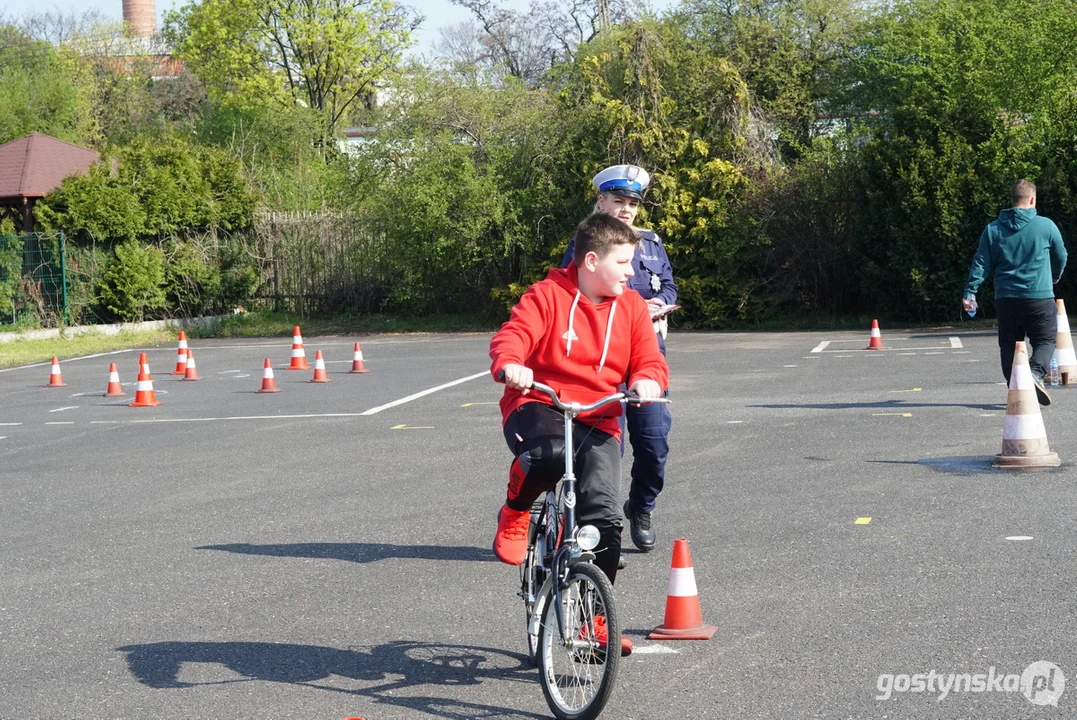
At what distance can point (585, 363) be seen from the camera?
499 centimetres

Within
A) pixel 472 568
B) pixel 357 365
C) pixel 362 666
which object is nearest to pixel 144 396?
pixel 357 365

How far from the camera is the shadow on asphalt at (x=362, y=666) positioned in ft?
15.8

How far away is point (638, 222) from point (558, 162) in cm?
274

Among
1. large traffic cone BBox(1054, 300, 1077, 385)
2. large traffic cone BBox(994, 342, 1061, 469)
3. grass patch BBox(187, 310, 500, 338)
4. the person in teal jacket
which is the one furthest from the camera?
grass patch BBox(187, 310, 500, 338)

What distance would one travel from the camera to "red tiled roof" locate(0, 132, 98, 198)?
3209cm

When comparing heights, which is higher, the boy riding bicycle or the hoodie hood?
the hoodie hood

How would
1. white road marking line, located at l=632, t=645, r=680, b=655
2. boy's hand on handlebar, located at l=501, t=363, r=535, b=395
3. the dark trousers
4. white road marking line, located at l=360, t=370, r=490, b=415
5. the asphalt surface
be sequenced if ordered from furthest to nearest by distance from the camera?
white road marking line, located at l=360, t=370, r=490, b=415 → the dark trousers → white road marking line, located at l=632, t=645, r=680, b=655 → the asphalt surface → boy's hand on handlebar, located at l=501, t=363, r=535, b=395

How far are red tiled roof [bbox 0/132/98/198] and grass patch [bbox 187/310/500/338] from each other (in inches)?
212

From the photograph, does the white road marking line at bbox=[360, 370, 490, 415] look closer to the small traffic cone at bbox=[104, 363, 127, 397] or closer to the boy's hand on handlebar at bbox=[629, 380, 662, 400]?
the small traffic cone at bbox=[104, 363, 127, 397]

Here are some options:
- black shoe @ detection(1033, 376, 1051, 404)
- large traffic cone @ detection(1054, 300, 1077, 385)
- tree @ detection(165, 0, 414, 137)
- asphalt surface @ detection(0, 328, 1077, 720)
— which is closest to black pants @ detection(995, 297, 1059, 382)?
black shoe @ detection(1033, 376, 1051, 404)

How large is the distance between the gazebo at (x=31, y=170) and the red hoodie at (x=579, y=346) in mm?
28275

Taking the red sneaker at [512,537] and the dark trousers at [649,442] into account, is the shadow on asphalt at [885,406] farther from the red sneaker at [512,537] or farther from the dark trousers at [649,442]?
the red sneaker at [512,537]

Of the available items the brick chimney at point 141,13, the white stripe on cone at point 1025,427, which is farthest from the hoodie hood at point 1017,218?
the brick chimney at point 141,13

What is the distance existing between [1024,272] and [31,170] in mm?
28266
